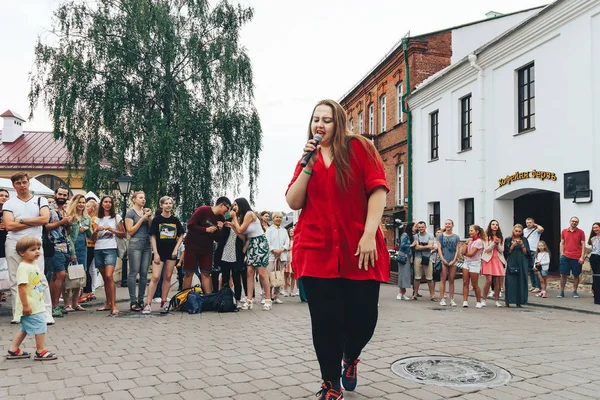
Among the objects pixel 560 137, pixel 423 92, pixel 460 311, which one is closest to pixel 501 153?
pixel 560 137

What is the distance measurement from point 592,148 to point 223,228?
31.2 ft

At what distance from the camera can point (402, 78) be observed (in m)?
24.8

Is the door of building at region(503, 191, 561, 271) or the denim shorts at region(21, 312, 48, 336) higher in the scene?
the door of building at region(503, 191, 561, 271)

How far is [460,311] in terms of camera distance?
9.67m

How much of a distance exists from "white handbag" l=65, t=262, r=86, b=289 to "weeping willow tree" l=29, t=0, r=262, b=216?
12238 millimetres

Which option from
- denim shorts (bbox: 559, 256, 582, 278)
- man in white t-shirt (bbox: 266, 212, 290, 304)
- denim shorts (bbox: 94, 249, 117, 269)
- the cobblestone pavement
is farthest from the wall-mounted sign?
denim shorts (bbox: 94, 249, 117, 269)

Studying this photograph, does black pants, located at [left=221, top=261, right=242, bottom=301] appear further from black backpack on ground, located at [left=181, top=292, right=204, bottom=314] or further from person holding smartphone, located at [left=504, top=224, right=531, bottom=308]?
person holding smartphone, located at [left=504, top=224, right=531, bottom=308]

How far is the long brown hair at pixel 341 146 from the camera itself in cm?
350

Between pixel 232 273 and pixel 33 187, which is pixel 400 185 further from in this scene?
pixel 232 273

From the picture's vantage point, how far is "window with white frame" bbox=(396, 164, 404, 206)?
992 inches

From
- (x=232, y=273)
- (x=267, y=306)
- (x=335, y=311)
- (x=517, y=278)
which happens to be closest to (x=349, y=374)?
(x=335, y=311)

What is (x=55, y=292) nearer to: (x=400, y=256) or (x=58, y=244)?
(x=58, y=244)

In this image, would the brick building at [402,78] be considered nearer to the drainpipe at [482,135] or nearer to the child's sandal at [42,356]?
the drainpipe at [482,135]

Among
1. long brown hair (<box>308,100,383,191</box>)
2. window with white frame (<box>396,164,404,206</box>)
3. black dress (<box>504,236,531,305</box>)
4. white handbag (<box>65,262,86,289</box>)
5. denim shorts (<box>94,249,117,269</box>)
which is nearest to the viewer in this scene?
long brown hair (<box>308,100,383,191</box>)
